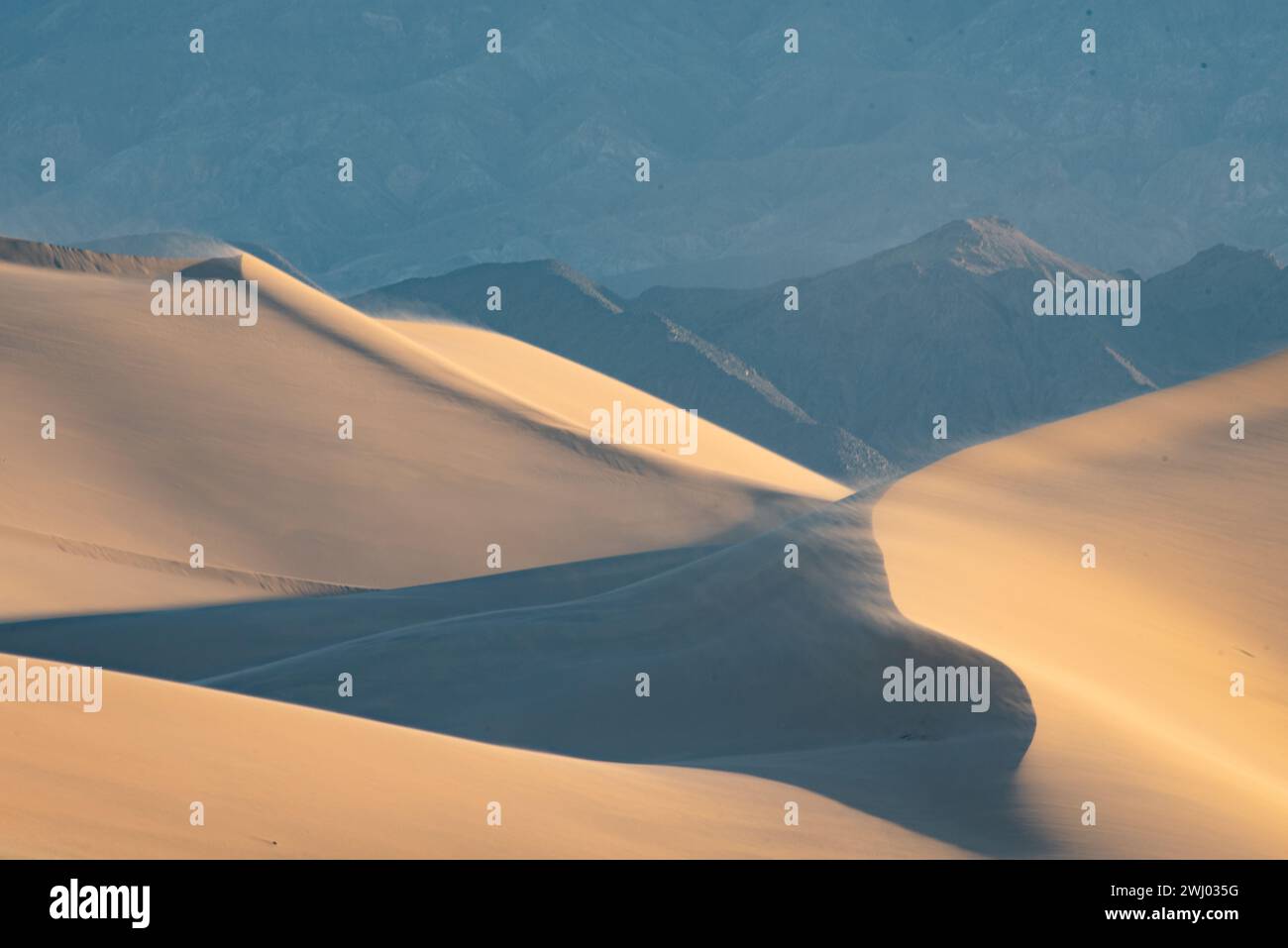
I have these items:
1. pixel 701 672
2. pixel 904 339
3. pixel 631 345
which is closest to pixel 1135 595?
pixel 701 672

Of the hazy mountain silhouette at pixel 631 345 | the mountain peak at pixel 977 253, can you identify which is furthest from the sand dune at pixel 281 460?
the mountain peak at pixel 977 253

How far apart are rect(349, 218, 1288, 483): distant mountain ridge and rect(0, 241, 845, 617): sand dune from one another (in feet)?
91.1

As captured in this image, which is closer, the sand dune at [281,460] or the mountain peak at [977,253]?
the sand dune at [281,460]

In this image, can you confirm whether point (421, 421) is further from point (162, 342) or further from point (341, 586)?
point (341, 586)

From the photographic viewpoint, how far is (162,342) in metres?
37.3

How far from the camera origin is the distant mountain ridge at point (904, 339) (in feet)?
233

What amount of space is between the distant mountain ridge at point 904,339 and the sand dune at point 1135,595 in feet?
128

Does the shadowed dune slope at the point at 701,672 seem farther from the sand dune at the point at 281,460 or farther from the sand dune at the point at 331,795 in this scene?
the sand dune at the point at 281,460

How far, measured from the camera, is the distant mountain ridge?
70.9 meters

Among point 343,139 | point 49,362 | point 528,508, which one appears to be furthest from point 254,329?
point 343,139

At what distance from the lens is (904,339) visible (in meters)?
74.9
